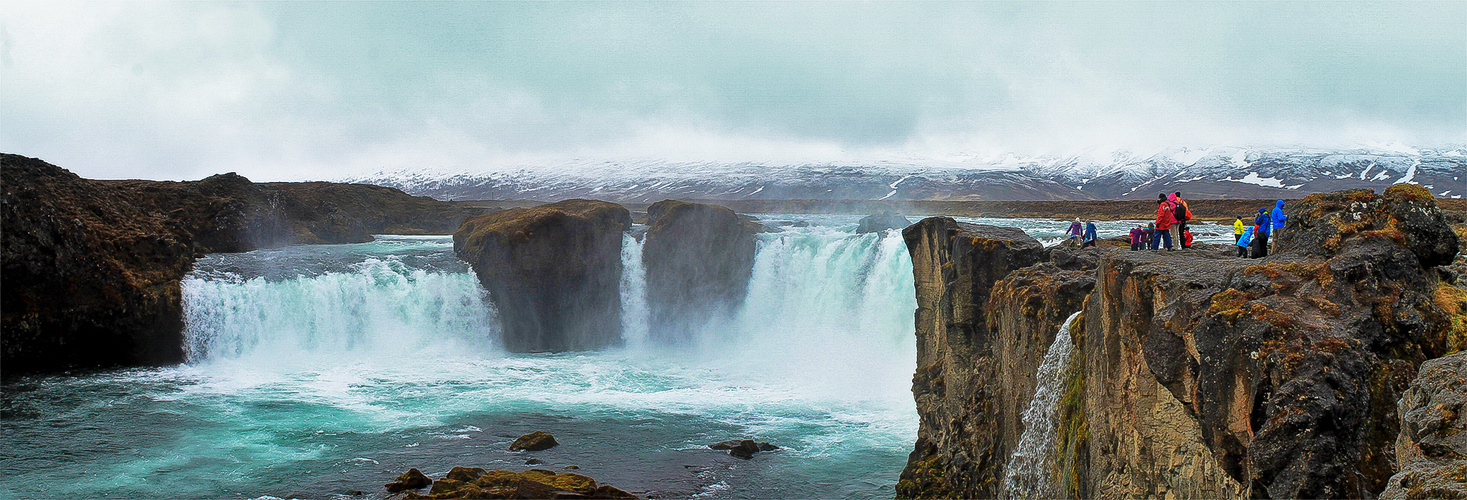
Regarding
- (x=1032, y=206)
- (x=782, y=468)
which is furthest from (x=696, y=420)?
(x=1032, y=206)

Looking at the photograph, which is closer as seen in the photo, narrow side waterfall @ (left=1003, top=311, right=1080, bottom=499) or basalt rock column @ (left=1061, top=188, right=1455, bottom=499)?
basalt rock column @ (left=1061, top=188, right=1455, bottom=499)

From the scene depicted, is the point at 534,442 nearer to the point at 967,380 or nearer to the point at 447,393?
the point at 447,393

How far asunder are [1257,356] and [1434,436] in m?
1.95

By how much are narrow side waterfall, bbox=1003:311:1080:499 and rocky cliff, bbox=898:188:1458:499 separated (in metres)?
0.31

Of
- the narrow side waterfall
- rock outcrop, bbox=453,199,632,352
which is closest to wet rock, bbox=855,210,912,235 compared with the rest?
rock outcrop, bbox=453,199,632,352

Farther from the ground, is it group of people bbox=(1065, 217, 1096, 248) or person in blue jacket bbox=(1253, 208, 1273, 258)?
person in blue jacket bbox=(1253, 208, 1273, 258)

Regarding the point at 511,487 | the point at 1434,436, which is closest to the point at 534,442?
the point at 511,487

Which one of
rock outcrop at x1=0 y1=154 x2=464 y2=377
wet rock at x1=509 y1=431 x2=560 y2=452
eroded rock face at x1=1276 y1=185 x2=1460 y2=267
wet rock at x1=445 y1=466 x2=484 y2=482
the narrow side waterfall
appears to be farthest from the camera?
rock outcrop at x1=0 y1=154 x2=464 y2=377

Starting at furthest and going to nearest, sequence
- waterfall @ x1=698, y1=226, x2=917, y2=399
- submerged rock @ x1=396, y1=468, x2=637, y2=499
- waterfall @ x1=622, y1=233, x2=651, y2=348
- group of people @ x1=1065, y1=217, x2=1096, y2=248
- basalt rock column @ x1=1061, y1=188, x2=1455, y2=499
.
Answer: waterfall @ x1=622, y1=233, x2=651, y2=348 < waterfall @ x1=698, y1=226, x2=917, y2=399 < group of people @ x1=1065, y1=217, x2=1096, y2=248 < submerged rock @ x1=396, y1=468, x2=637, y2=499 < basalt rock column @ x1=1061, y1=188, x2=1455, y2=499

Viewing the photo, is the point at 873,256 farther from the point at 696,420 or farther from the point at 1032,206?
the point at 1032,206

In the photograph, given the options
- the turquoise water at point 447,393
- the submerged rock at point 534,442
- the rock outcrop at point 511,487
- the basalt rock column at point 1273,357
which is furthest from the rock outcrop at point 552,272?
the basalt rock column at point 1273,357

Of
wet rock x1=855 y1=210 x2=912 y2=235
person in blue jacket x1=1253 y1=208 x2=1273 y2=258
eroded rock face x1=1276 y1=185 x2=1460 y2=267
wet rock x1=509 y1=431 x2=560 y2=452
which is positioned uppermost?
eroded rock face x1=1276 y1=185 x2=1460 y2=267

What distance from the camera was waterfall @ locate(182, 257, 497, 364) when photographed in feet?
127

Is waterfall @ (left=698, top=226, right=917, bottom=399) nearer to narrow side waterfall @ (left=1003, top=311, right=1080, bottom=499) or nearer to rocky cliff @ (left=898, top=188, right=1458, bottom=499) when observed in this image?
narrow side waterfall @ (left=1003, top=311, right=1080, bottom=499)
